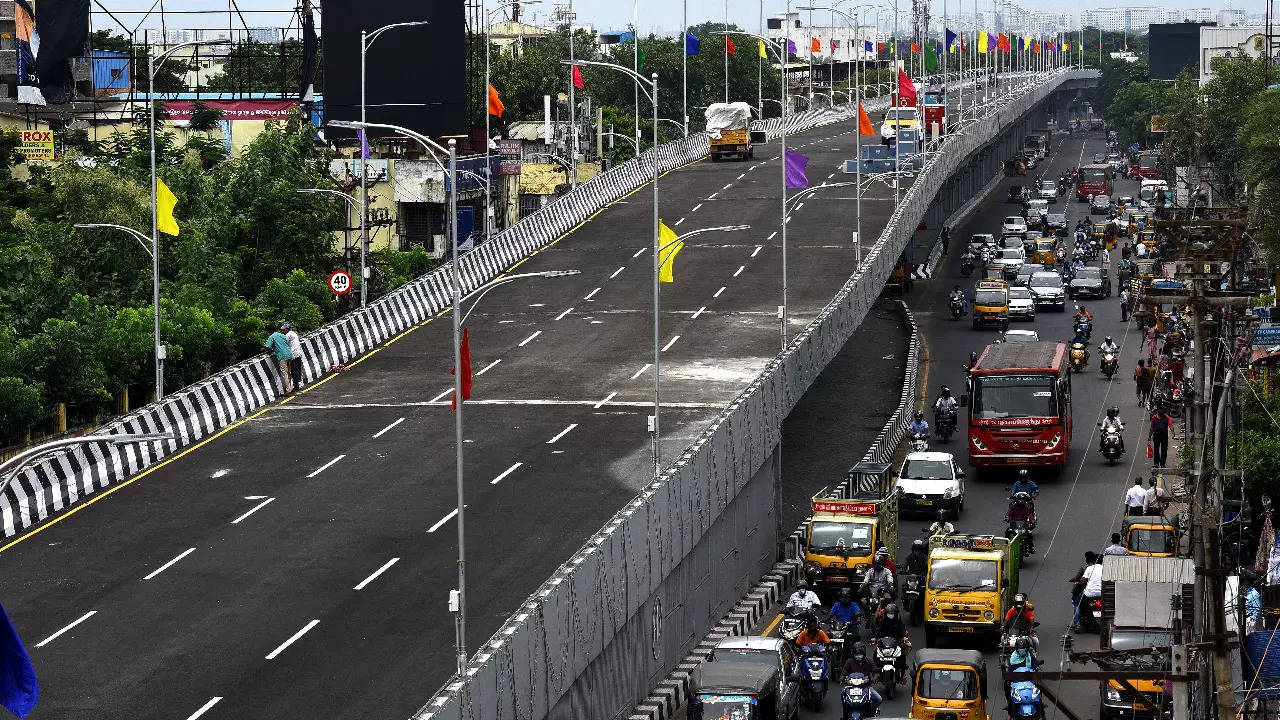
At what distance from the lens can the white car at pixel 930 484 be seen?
47.8m

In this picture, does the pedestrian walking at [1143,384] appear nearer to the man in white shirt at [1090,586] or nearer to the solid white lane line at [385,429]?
the man in white shirt at [1090,586]

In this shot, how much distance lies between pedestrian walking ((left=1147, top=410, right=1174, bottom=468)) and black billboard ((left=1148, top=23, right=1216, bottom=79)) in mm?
143499

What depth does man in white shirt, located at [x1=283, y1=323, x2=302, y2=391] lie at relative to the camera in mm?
47031

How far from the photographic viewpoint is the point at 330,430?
1726 inches

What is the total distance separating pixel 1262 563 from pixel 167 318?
29421 millimetres

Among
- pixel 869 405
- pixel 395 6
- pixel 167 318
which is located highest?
pixel 395 6

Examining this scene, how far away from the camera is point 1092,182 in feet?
439

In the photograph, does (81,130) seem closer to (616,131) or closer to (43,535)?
(616,131)

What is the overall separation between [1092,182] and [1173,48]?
6453cm

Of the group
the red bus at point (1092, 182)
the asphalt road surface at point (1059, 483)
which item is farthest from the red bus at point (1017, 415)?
the red bus at point (1092, 182)

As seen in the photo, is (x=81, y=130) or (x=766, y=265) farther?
(x=81, y=130)

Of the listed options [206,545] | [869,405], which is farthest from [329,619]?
[869,405]

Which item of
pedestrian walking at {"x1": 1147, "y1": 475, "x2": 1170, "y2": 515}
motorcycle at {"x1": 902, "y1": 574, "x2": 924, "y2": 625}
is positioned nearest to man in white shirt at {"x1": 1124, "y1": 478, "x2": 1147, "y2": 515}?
pedestrian walking at {"x1": 1147, "y1": 475, "x2": 1170, "y2": 515}

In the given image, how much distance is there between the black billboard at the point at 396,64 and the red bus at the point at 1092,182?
199 ft
